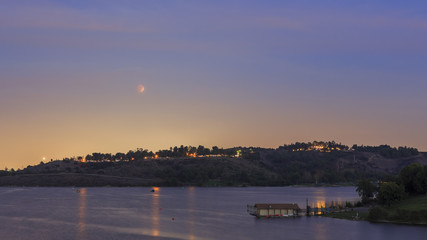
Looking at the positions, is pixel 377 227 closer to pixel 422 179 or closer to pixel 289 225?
pixel 289 225

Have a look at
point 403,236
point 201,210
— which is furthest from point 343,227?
point 201,210

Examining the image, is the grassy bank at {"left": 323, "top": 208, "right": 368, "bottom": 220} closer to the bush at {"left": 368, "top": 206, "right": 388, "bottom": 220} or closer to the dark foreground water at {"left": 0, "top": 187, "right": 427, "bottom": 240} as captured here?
the dark foreground water at {"left": 0, "top": 187, "right": 427, "bottom": 240}

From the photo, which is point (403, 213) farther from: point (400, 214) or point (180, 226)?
point (180, 226)

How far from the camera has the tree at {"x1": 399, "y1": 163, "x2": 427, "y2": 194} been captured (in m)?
149

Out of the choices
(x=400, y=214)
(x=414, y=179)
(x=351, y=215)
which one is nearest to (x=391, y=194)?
(x=400, y=214)

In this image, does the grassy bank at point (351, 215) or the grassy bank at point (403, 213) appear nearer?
the grassy bank at point (403, 213)

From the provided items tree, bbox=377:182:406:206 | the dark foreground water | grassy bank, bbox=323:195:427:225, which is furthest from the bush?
tree, bbox=377:182:406:206

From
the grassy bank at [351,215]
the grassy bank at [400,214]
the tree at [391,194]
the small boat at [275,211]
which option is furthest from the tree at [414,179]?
the small boat at [275,211]

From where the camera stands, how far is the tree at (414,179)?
149m

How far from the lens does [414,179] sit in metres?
150

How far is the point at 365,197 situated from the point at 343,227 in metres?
43.6

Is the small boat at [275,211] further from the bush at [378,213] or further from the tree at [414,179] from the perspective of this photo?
the tree at [414,179]

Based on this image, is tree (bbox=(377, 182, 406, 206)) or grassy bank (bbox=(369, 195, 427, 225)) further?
tree (bbox=(377, 182, 406, 206))

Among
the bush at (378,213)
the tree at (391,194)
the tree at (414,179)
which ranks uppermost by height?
the tree at (414,179)
